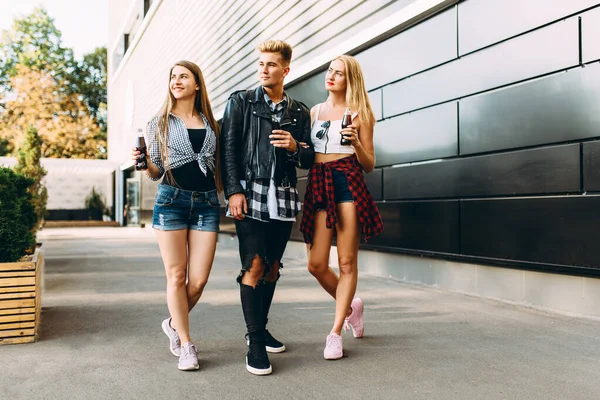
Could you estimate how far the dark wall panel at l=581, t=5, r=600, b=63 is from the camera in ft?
15.9

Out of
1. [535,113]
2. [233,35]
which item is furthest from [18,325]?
[233,35]

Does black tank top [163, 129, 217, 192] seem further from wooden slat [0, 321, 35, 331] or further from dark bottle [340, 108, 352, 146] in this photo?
wooden slat [0, 321, 35, 331]

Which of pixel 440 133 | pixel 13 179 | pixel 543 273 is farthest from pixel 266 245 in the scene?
pixel 440 133

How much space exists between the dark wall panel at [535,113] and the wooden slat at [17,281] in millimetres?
4492

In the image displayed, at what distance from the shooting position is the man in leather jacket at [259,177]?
3.46m

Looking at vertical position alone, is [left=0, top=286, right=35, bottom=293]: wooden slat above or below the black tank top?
below

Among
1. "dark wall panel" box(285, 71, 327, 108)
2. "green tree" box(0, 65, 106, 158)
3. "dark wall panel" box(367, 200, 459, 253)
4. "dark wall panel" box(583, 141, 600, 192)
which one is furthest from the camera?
"green tree" box(0, 65, 106, 158)

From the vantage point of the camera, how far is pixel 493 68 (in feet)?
19.7

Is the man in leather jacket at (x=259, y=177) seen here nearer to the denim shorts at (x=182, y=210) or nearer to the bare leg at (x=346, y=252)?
the denim shorts at (x=182, y=210)

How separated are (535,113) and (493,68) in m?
0.79

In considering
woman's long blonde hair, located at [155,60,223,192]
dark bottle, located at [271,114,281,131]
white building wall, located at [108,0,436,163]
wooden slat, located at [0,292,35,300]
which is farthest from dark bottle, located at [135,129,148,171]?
wooden slat, located at [0,292,35,300]

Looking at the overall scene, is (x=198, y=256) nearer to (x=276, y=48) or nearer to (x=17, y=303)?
(x=276, y=48)

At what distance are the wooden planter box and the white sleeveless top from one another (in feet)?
7.63

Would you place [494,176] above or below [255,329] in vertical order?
above
